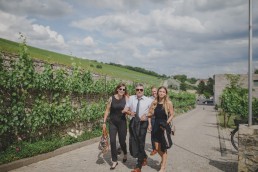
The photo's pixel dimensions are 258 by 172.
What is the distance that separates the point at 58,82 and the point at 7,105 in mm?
2412

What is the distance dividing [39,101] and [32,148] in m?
1.58

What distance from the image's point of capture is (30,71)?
8.82 metres

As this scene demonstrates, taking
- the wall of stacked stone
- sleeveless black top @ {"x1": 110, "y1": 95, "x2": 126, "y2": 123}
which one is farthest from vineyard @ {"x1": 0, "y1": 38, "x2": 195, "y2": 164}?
the wall of stacked stone

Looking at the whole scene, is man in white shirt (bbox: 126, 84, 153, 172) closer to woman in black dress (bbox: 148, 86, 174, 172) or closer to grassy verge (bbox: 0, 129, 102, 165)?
woman in black dress (bbox: 148, 86, 174, 172)

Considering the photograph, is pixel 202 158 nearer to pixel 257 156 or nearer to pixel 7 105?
pixel 257 156

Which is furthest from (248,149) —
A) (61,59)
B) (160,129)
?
(61,59)

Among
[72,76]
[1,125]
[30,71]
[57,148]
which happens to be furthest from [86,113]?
[1,125]

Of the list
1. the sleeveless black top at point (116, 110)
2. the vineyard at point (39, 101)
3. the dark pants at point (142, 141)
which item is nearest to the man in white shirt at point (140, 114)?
the dark pants at point (142, 141)

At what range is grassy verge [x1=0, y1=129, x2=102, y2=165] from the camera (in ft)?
24.8

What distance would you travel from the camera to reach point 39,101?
9.24 meters

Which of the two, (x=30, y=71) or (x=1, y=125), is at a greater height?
(x=30, y=71)

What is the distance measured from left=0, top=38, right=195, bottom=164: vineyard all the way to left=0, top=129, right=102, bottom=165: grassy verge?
6.8 inches

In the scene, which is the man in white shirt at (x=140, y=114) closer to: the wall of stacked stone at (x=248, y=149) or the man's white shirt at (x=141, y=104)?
the man's white shirt at (x=141, y=104)

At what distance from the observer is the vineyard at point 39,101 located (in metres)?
8.11
